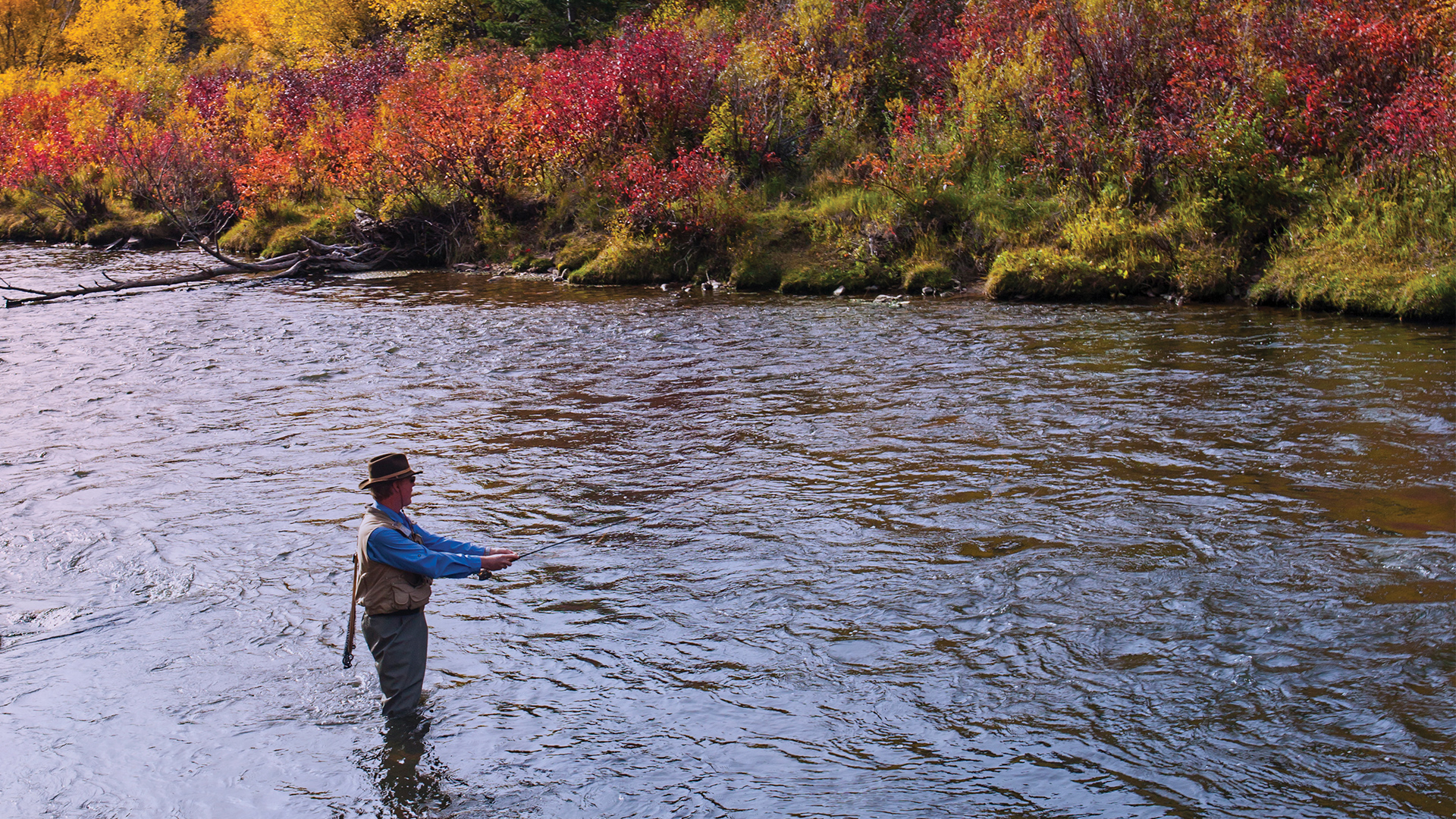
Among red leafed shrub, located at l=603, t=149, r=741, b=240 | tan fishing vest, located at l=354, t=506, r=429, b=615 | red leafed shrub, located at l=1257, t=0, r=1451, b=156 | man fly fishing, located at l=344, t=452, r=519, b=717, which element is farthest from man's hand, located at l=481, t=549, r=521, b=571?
red leafed shrub, located at l=603, t=149, r=741, b=240

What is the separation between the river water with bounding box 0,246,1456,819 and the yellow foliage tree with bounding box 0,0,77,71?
5106 cm

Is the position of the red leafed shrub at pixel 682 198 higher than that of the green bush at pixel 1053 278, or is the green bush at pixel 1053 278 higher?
the red leafed shrub at pixel 682 198

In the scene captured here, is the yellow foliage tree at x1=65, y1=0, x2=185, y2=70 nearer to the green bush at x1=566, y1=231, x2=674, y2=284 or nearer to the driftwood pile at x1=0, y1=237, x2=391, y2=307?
the driftwood pile at x1=0, y1=237, x2=391, y2=307

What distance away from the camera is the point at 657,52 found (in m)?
22.5

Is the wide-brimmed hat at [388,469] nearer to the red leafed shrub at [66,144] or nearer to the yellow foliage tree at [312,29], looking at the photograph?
the red leafed shrub at [66,144]

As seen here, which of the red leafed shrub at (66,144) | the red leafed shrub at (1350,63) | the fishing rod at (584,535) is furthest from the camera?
the red leafed shrub at (66,144)

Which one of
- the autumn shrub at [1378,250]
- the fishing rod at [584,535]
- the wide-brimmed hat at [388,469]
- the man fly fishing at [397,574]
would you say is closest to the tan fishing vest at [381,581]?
the man fly fishing at [397,574]

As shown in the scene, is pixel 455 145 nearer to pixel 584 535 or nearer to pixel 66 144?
pixel 66 144

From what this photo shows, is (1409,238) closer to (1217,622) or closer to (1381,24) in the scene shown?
(1381,24)

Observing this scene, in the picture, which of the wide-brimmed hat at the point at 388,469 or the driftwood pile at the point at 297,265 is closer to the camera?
the wide-brimmed hat at the point at 388,469

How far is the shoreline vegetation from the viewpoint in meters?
15.9

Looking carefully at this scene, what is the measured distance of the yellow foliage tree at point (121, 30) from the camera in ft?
171

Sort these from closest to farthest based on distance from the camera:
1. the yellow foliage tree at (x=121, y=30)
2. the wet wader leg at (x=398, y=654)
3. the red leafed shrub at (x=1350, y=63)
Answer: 1. the wet wader leg at (x=398, y=654)
2. the red leafed shrub at (x=1350, y=63)
3. the yellow foliage tree at (x=121, y=30)

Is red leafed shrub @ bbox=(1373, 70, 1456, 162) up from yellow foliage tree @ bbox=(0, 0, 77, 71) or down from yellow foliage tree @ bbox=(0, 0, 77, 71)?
down
